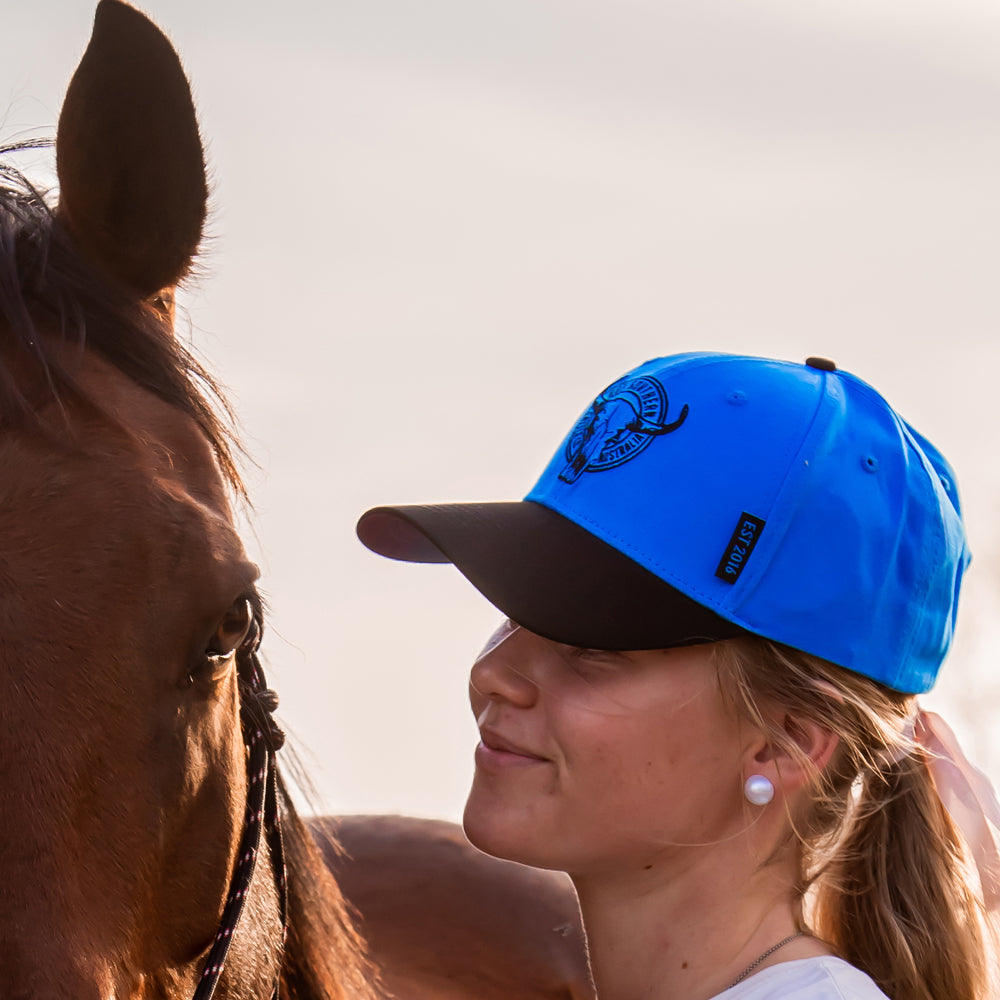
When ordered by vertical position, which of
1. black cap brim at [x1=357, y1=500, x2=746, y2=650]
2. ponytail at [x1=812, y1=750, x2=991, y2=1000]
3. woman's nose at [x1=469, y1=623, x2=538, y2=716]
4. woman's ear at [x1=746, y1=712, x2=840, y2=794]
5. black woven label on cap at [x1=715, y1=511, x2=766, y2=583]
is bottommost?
ponytail at [x1=812, y1=750, x2=991, y2=1000]

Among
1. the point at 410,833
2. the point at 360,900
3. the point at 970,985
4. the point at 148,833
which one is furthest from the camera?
the point at 410,833

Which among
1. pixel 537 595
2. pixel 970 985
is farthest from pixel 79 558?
pixel 970 985

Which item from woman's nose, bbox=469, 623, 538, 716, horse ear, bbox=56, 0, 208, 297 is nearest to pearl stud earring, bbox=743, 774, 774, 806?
woman's nose, bbox=469, 623, 538, 716

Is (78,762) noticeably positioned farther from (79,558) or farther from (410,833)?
(410,833)

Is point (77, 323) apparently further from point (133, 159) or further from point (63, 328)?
point (133, 159)

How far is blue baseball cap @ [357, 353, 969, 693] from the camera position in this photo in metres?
1.48

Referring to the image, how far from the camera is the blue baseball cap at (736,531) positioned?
1478mm

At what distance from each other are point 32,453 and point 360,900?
2.45 metres

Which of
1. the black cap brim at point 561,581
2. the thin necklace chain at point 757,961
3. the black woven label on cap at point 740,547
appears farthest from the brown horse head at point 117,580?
the thin necklace chain at point 757,961

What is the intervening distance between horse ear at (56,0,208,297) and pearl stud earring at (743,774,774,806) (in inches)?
45.5

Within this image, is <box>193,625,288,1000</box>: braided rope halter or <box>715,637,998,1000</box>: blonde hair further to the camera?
<box>193,625,288,1000</box>: braided rope halter

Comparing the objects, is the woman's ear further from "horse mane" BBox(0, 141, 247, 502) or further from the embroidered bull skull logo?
"horse mane" BBox(0, 141, 247, 502)

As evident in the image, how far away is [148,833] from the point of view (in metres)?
1.49

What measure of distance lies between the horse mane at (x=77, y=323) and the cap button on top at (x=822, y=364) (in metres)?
0.86
